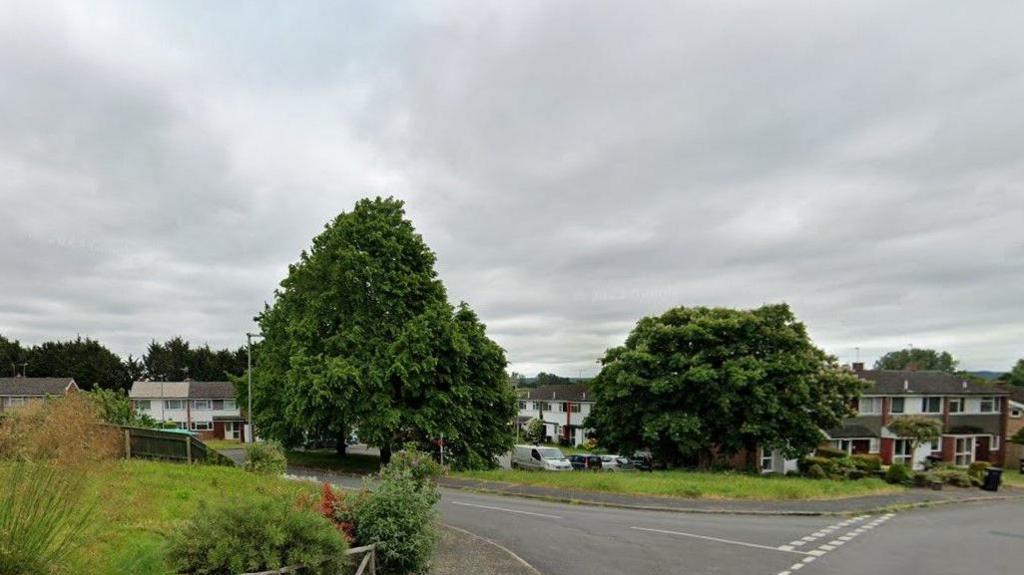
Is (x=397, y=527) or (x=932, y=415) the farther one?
(x=932, y=415)

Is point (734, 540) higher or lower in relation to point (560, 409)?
higher

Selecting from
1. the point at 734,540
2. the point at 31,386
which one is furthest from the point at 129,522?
the point at 31,386

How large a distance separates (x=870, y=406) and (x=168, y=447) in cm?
4440

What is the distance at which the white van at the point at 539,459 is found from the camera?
33.8 metres

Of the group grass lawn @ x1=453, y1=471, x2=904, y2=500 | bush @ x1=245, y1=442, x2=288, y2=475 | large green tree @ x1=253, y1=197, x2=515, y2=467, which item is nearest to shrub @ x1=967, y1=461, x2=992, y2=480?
grass lawn @ x1=453, y1=471, x2=904, y2=500

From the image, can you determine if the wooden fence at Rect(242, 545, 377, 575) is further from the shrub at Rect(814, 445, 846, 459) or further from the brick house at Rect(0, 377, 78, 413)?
the brick house at Rect(0, 377, 78, 413)

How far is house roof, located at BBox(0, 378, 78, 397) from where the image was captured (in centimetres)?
6115

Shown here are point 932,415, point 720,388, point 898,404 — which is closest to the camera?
point 720,388

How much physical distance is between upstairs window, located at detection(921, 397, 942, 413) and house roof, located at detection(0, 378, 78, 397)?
8063cm

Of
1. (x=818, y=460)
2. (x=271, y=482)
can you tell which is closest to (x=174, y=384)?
(x=271, y=482)

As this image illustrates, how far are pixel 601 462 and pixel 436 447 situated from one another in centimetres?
1599

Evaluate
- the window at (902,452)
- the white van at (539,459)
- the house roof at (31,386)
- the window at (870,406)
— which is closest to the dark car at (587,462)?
the white van at (539,459)

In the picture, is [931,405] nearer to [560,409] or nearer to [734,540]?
[560,409]

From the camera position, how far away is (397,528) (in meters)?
8.07
